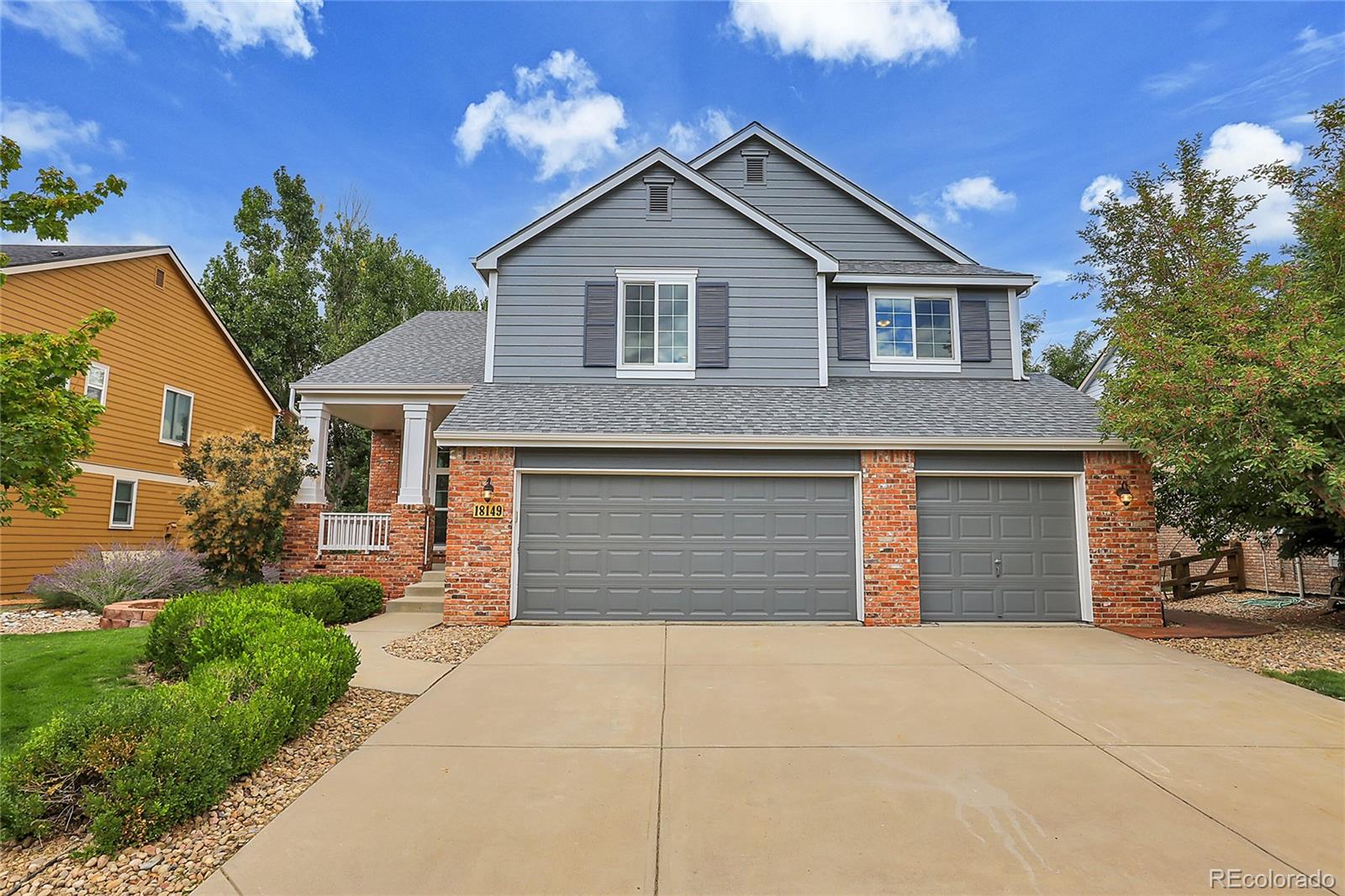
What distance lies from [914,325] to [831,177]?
3662 millimetres

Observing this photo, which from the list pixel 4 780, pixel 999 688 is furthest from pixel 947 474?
pixel 4 780

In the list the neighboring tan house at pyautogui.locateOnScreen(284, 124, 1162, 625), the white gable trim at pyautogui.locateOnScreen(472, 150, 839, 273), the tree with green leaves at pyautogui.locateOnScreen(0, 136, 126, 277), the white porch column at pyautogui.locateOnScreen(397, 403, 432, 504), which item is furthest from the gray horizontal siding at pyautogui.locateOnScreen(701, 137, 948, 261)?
the tree with green leaves at pyautogui.locateOnScreen(0, 136, 126, 277)

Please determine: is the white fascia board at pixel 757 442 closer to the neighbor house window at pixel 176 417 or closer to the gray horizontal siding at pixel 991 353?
the gray horizontal siding at pixel 991 353

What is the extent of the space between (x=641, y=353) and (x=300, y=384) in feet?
20.3

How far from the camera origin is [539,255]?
35.5 ft

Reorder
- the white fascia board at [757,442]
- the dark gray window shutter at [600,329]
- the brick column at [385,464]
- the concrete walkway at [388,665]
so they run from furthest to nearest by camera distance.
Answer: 1. the brick column at [385,464]
2. the dark gray window shutter at [600,329]
3. the white fascia board at [757,442]
4. the concrete walkway at [388,665]

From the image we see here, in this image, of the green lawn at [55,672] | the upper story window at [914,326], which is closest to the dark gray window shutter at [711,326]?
the upper story window at [914,326]

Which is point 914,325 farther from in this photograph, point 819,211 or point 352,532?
point 352,532

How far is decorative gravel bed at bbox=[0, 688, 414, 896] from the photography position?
2.89m

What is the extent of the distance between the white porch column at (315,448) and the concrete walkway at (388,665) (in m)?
2.86

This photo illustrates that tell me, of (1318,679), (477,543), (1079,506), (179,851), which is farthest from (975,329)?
(179,851)

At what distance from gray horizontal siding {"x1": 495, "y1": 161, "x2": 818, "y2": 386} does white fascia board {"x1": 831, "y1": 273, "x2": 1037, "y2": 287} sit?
37.5 inches

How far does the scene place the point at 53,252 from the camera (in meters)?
13.1

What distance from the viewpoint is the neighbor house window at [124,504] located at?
13.5 metres
